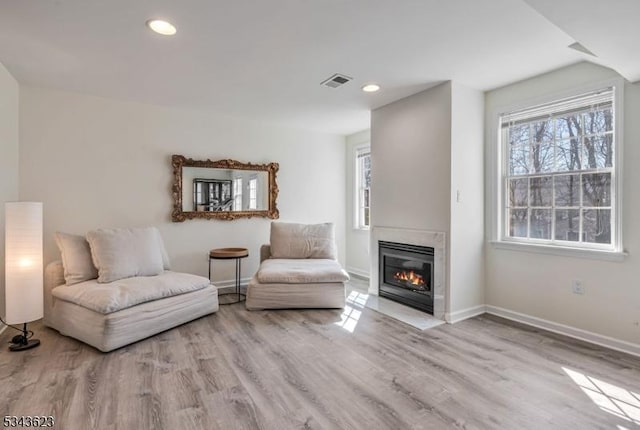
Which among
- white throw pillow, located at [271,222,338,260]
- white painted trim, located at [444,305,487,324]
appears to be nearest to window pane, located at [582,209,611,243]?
white painted trim, located at [444,305,487,324]

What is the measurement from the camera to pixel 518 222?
331cm

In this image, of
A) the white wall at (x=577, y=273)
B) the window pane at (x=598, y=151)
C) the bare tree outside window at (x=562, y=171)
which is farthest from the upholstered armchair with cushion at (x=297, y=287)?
the window pane at (x=598, y=151)

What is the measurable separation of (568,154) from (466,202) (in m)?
0.94

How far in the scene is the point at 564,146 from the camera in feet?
9.65

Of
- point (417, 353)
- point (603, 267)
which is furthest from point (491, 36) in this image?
point (417, 353)

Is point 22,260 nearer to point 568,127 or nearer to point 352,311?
point 352,311

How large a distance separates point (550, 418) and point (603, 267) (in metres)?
1.56

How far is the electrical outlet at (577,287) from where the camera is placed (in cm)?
279

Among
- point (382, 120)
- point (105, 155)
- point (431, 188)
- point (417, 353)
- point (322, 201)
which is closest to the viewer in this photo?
point (417, 353)

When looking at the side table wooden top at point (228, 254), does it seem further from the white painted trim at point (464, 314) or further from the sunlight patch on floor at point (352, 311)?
the white painted trim at point (464, 314)

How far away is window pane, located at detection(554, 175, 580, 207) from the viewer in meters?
2.86

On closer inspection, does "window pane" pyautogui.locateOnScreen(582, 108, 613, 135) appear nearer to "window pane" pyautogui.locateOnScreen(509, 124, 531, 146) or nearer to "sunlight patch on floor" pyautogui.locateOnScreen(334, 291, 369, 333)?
"window pane" pyautogui.locateOnScreen(509, 124, 531, 146)

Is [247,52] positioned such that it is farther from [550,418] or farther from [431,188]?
[550,418]

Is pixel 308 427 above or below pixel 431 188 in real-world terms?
below
